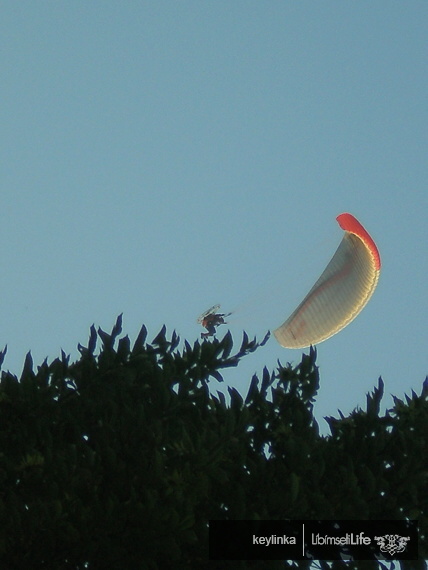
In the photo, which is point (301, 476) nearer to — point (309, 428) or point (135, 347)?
point (309, 428)

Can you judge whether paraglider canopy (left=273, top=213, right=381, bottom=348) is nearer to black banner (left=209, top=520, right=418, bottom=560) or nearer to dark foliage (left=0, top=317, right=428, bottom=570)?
dark foliage (left=0, top=317, right=428, bottom=570)

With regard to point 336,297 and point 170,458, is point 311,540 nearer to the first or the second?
point 170,458

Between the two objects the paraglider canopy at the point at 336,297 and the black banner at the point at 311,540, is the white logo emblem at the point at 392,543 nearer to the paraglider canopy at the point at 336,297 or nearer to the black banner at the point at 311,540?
the black banner at the point at 311,540

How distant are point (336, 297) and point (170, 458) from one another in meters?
14.2

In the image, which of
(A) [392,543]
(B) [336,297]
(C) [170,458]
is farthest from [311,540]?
(B) [336,297]

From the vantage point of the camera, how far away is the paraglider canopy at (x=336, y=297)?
26.3m

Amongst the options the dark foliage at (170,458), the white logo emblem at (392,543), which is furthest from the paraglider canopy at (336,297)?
the white logo emblem at (392,543)

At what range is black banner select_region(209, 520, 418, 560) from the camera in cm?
1302

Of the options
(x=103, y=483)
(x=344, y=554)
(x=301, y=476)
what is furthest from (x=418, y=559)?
(x=103, y=483)

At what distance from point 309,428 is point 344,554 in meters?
1.70

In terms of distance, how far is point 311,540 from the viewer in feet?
43.3

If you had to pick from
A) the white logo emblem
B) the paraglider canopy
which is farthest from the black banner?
the paraglider canopy

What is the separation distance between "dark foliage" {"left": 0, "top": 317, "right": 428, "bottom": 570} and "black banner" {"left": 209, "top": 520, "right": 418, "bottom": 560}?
0.40 feet

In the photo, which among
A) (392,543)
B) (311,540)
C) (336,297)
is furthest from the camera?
(336,297)
